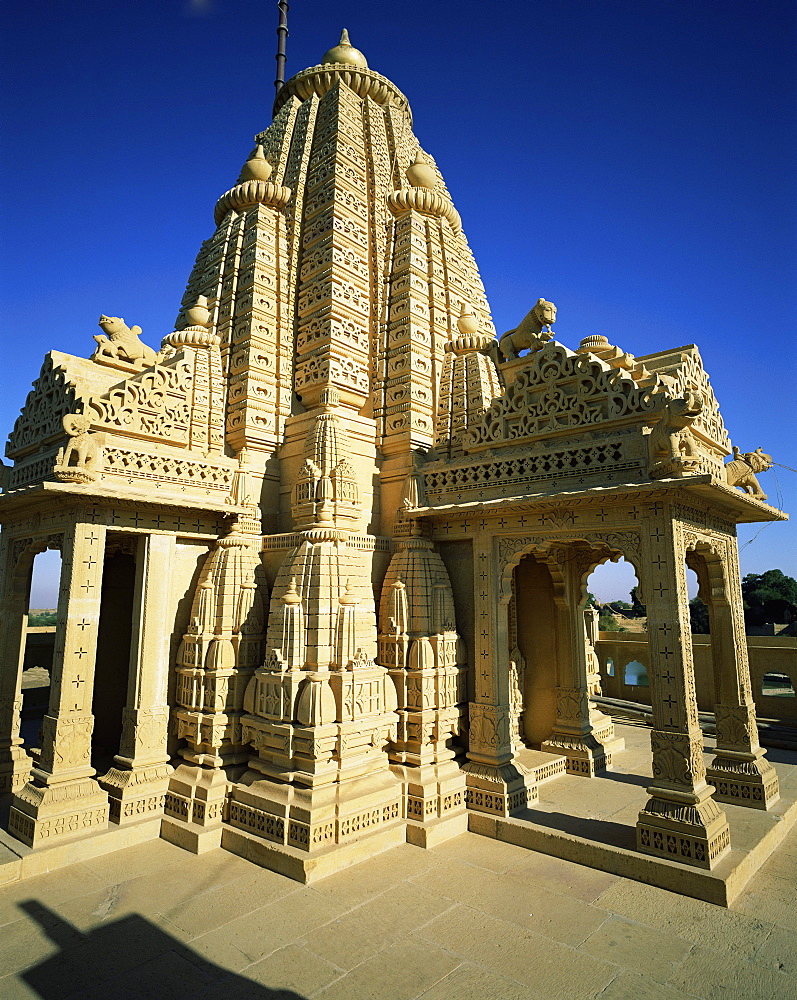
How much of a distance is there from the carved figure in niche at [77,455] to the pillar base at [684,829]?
796cm

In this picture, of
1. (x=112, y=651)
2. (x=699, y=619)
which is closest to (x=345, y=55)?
(x=112, y=651)

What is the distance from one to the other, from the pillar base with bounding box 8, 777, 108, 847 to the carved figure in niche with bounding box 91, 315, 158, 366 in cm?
618

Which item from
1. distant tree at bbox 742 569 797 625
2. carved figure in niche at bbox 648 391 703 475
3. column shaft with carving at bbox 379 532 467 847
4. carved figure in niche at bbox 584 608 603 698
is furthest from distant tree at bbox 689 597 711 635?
carved figure in niche at bbox 648 391 703 475

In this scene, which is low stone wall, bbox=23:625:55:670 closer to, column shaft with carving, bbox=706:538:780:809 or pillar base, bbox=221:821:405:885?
pillar base, bbox=221:821:405:885

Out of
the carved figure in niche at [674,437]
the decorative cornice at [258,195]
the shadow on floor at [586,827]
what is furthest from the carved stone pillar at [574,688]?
the decorative cornice at [258,195]

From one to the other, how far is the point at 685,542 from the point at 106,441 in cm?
782

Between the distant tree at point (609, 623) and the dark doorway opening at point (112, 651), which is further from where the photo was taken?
the distant tree at point (609, 623)

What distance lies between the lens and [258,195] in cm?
1131

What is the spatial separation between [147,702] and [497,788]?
5.06 metres

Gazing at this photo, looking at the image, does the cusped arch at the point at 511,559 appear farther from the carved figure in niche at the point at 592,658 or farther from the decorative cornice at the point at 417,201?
the decorative cornice at the point at 417,201

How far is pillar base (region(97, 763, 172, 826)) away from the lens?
7.69m

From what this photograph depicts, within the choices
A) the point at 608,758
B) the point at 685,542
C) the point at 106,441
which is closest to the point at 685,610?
the point at 685,542

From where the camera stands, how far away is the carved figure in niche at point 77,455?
745 centimetres

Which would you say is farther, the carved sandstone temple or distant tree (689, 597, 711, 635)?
distant tree (689, 597, 711, 635)
